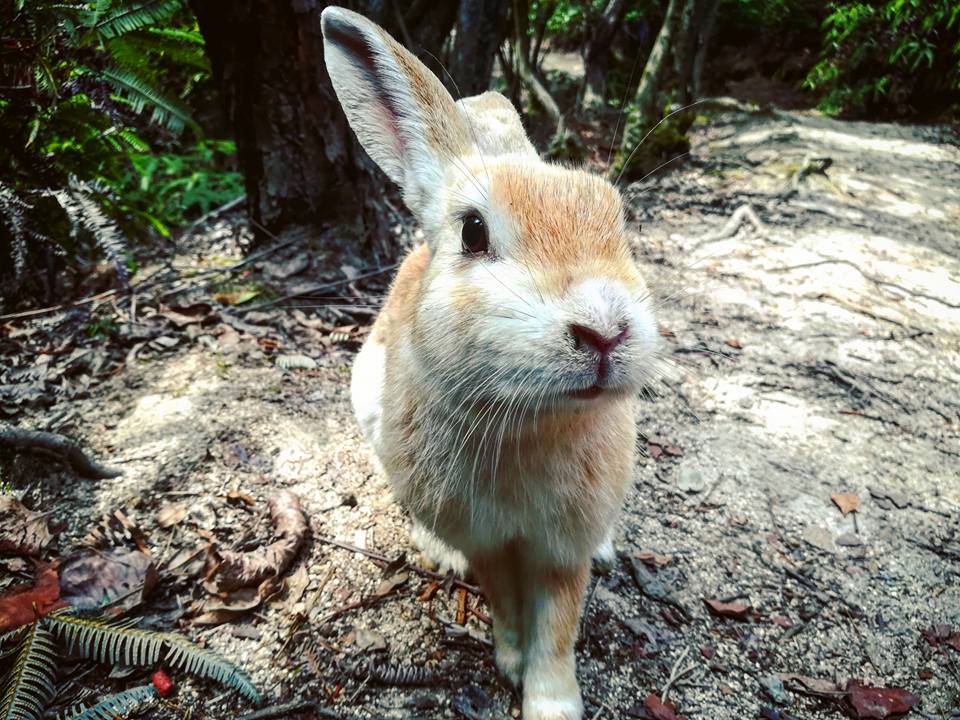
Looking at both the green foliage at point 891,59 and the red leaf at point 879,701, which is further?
the green foliage at point 891,59

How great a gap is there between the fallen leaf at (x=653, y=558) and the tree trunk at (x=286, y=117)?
10.3 ft

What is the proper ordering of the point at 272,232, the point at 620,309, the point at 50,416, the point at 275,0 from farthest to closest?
the point at 272,232, the point at 275,0, the point at 50,416, the point at 620,309

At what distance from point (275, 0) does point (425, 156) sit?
2.28 m

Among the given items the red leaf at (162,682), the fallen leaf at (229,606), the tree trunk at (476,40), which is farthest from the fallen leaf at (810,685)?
the tree trunk at (476,40)

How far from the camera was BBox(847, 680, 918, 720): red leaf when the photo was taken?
2.05m

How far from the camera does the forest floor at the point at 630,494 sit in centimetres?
221

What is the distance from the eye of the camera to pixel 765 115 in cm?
1036

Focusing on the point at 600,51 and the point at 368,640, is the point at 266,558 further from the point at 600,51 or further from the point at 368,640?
the point at 600,51

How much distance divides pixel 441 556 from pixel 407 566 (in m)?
0.16

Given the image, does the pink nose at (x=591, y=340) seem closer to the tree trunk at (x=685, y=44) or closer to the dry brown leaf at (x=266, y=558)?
the dry brown leaf at (x=266, y=558)

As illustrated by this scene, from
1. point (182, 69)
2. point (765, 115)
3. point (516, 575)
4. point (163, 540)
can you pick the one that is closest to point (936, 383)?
point (516, 575)

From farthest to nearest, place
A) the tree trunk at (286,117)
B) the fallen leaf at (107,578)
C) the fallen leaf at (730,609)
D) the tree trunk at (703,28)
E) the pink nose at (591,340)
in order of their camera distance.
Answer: the tree trunk at (703,28) < the tree trunk at (286,117) < the fallen leaf at (730,609) < the fallen leaf at (107,578) < the pink nose at (591,340)

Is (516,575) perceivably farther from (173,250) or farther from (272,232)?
(173,250)

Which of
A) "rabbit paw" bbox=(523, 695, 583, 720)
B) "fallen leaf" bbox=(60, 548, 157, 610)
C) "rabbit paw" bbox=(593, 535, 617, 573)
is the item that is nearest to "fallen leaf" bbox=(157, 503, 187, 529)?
"fallen leaf" bbox=(60, 548, 157, 610)
